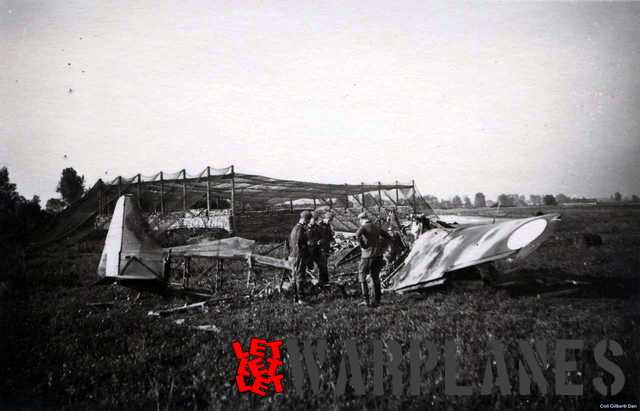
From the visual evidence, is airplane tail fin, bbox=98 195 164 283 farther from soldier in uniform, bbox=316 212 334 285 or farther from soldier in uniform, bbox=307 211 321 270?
soldier in uniform, bbox=316 212 334 285

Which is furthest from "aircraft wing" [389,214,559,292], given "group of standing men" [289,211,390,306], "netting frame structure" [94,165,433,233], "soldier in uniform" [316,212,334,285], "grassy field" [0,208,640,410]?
"netting frame structure" [94,165,433,233]

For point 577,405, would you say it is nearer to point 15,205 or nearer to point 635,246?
point 635,246

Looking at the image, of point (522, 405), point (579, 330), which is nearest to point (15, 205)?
point (522, 405)

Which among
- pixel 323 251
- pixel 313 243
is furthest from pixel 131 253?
→ pixel 323 251

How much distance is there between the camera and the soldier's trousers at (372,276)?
5184 mm

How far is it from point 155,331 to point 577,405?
4.42m

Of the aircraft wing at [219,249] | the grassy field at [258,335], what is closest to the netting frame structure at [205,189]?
the aircraft wing at [219,249]

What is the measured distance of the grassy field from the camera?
2.49 meters

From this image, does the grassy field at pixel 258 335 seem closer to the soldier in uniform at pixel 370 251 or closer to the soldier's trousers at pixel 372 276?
the soldier's trousers at pixel 372 276

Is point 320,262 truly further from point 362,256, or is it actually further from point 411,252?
point 411,252

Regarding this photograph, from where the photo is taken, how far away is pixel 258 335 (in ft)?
11.9

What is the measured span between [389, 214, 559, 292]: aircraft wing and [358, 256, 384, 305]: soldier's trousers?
655 millimetres

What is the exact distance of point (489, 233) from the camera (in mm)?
4863

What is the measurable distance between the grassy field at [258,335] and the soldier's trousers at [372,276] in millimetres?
255
